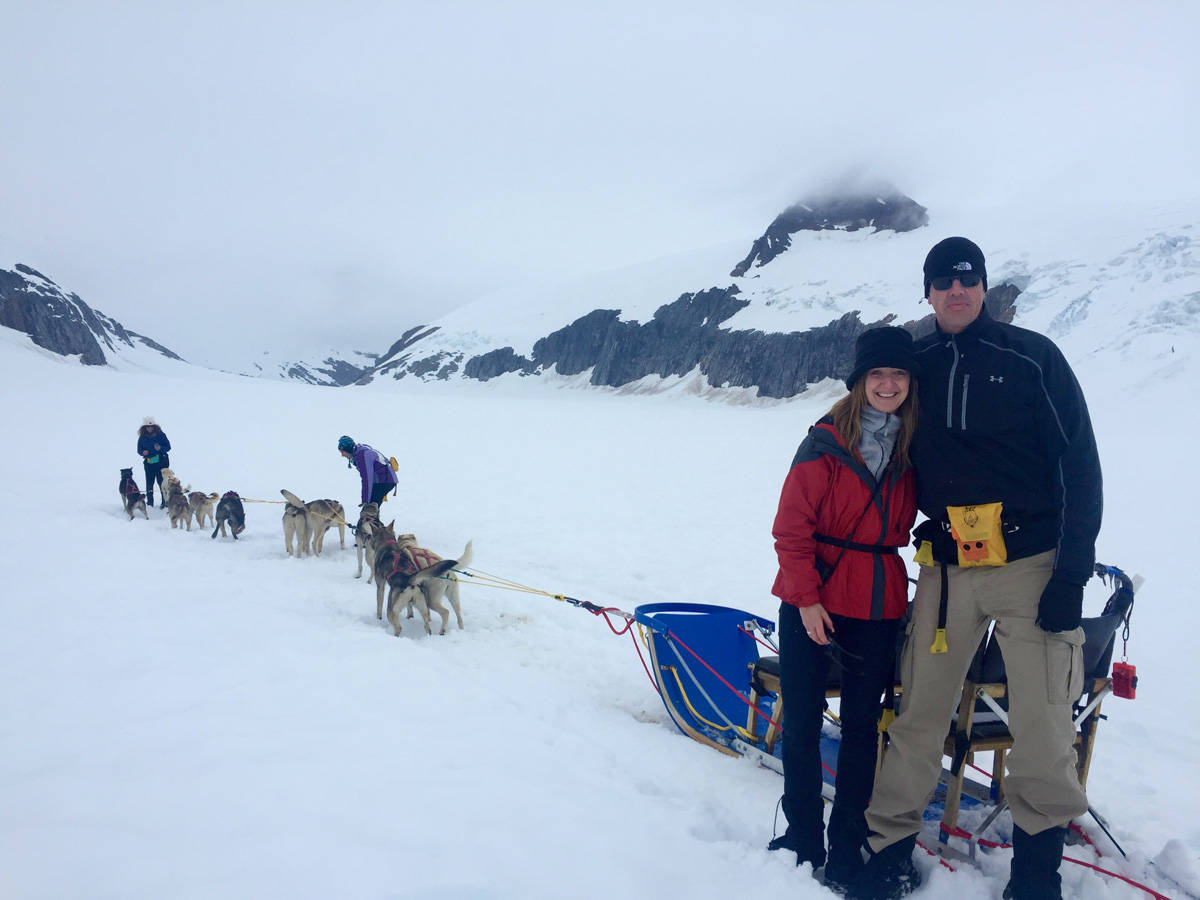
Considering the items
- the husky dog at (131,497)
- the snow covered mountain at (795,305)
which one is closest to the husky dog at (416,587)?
the husky dog at (131,497)

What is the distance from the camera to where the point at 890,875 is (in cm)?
277

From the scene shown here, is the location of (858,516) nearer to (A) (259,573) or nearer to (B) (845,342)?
(A) (259,573)

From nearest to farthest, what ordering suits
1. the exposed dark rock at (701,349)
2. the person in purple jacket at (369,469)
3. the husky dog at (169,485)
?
the person in purple jacket at (369,469) → the husky dog at (169,485) → the exposed dark rock at (701,349)

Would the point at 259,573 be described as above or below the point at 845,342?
below

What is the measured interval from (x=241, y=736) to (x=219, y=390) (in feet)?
111

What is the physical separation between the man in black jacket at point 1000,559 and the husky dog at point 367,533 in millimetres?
5869

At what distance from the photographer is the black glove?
8.07 ft

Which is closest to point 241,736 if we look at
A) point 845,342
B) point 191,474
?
point 191,474

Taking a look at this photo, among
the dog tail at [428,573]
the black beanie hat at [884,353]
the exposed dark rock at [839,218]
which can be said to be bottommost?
the dog tail at [428,573]

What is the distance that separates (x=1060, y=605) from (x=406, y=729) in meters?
3.28

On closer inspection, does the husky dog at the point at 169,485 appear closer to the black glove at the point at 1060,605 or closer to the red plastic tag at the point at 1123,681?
the black glove at the point at 1060,605

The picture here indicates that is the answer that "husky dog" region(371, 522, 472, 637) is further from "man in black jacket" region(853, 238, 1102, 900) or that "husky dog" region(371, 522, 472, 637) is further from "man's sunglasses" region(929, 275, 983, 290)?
"man's sunglasses" region(929, 275, 983, 290)

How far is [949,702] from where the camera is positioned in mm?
2803

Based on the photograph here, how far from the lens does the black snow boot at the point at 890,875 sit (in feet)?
8.85
